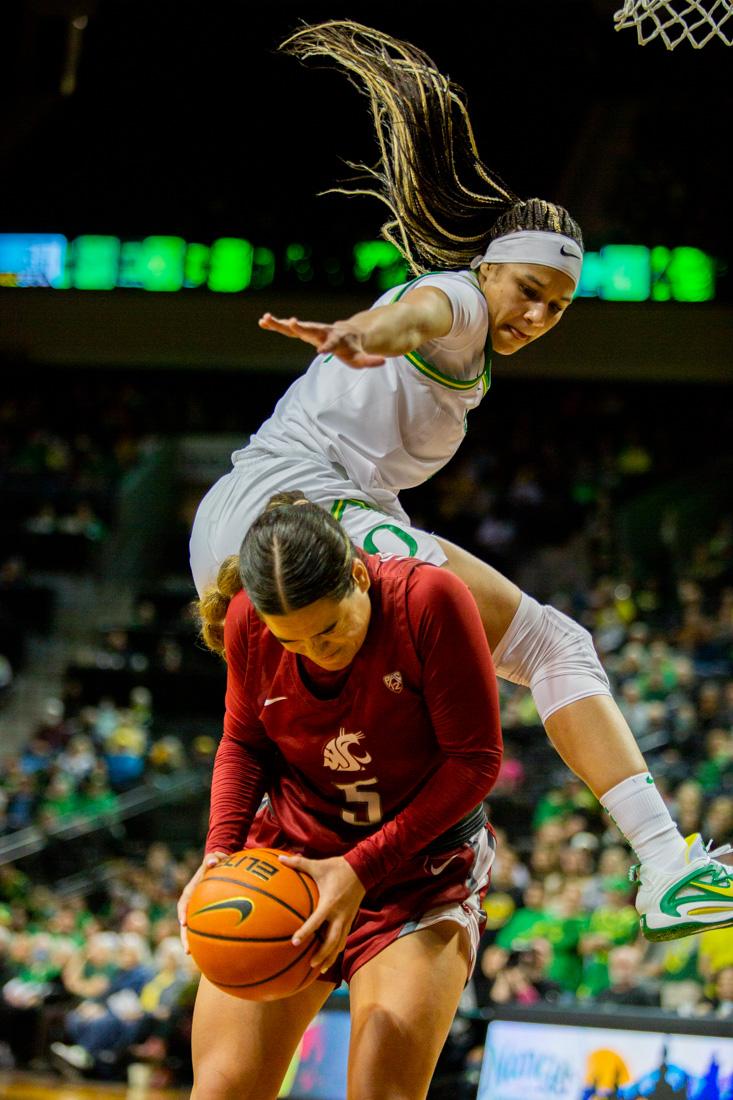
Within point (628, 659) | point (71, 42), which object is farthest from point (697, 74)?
point (71, 42)

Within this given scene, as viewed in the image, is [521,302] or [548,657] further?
[548,657]

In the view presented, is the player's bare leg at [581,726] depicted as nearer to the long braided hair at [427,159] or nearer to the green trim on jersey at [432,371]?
the green trim on jersey at [432,371]

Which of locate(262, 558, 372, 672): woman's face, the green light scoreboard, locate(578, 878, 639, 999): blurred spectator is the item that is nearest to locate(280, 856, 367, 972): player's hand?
locate(262, 558, 372, 672): woman's face

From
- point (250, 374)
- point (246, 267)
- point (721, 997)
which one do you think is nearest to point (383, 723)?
point (721, 997)

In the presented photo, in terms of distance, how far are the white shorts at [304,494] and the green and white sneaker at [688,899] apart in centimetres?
88

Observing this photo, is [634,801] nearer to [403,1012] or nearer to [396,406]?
[403,1012]

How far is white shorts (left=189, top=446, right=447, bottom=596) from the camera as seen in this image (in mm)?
3100

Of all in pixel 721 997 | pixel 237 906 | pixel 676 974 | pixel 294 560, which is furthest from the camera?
pixel 676 974

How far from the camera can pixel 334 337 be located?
8.36 feet

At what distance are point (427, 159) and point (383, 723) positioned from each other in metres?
1.50

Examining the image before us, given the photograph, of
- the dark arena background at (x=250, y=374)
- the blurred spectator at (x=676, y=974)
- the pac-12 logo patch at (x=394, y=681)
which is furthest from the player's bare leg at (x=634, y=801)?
the dark arena background at (x=250, y=374)

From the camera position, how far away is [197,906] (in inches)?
104

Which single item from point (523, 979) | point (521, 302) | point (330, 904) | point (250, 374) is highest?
point (250, 374)

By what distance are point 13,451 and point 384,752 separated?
591 inches
